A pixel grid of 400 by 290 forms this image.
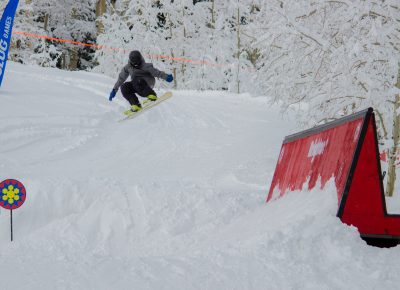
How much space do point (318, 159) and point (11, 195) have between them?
11.6 feet

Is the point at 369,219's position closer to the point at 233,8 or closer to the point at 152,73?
the point at 152,73

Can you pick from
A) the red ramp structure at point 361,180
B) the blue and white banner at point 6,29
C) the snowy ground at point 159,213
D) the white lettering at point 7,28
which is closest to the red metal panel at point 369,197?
the red ramp structure at point 361,180

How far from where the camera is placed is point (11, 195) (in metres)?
5.68

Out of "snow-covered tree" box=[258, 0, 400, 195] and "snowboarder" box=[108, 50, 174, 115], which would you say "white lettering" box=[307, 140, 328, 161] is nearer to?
"snow-covered tree" box=[258, 0, 400, 195]

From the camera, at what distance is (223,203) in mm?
6324

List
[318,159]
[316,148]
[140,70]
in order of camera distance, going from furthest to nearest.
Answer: [140,70]
[316,148]
[318,159]

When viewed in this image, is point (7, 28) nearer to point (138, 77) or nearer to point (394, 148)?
point (138, 77)

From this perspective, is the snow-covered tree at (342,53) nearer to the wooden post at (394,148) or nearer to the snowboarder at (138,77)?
the wooden post at (394,148)

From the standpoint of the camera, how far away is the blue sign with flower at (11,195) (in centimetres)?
564

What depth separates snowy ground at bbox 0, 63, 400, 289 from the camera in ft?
11.9

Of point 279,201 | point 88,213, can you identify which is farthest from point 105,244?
point 279,201

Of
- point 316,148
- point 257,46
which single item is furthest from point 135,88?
point 316,148

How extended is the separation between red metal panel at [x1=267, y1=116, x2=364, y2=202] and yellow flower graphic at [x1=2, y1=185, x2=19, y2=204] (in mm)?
3171

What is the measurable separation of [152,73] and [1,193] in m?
5.44
